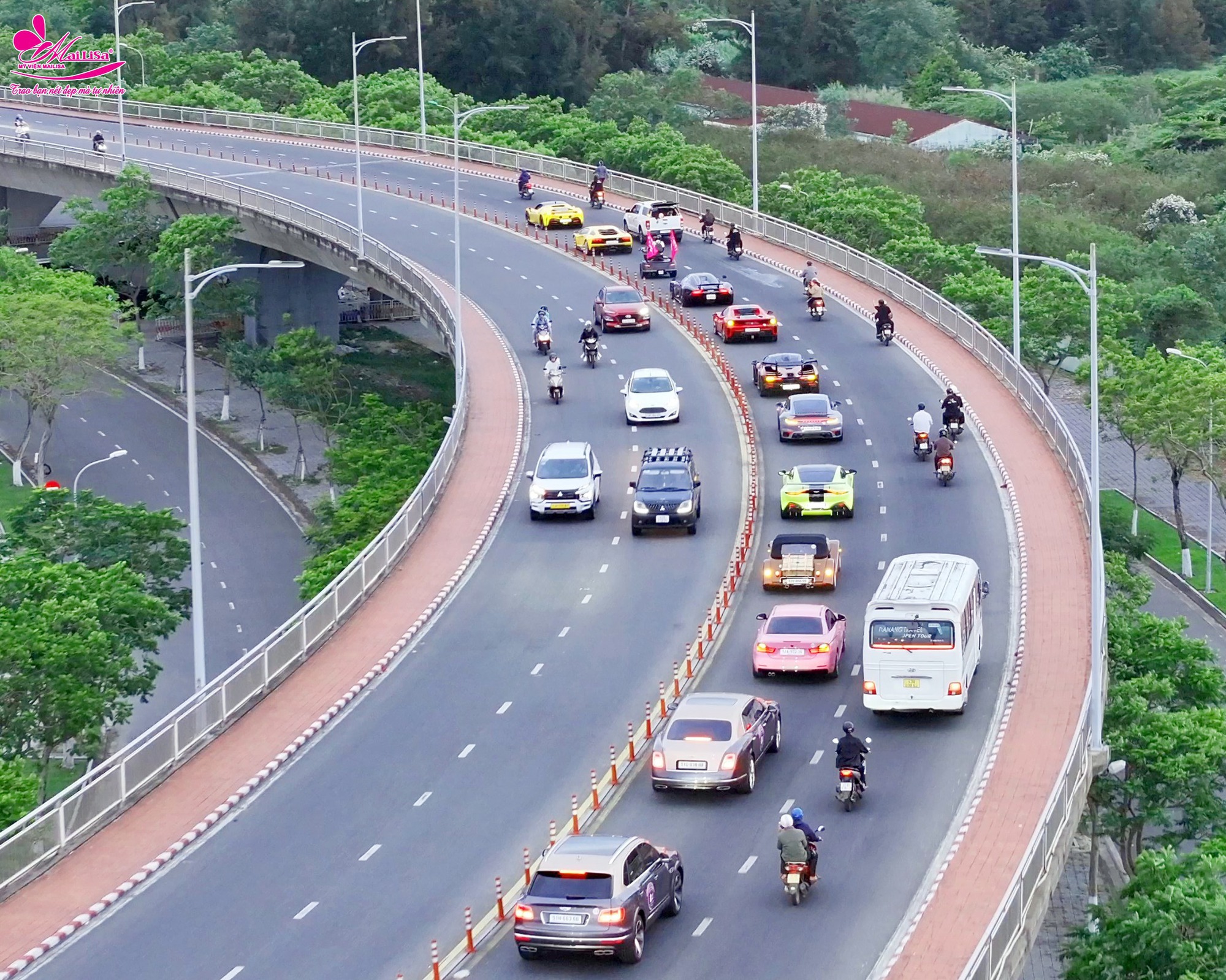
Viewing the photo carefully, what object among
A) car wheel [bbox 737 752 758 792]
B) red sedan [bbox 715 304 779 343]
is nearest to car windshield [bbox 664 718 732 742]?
car wheel [bbox 737 752 758 792]

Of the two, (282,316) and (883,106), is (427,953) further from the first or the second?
(883,106)

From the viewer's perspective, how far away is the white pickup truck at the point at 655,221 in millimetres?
87625

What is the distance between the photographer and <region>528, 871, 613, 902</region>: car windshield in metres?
29.0

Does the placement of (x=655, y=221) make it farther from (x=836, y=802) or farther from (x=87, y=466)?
(x=836, y=802)

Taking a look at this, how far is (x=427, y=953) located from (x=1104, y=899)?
25005 mm

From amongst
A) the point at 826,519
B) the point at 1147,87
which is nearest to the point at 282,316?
the point at 826,519

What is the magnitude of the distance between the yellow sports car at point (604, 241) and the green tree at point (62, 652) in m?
36.1

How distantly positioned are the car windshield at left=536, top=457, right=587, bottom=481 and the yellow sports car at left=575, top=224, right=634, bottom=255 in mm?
33710

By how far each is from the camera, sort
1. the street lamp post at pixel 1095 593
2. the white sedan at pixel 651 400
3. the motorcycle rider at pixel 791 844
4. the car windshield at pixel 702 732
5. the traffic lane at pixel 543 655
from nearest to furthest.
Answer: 1. the motorcycle rider at pixel 791 844
2. the traffic lane at pixel 543 655
3. the car windshield at pixel 702 732
4. the street lamp post at pixel 1095 593
5. the white sedan at pixel 651 400

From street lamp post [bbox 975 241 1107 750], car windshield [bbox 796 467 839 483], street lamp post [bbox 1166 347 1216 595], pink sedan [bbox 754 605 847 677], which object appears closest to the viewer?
street lamp post [bbox 975 241 1107 750]

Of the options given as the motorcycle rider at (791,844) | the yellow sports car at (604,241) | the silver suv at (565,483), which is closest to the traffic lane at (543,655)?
the silver suv at (565,483)

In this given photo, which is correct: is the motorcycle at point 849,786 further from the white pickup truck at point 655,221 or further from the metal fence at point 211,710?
the white pickup truck at point 655,221

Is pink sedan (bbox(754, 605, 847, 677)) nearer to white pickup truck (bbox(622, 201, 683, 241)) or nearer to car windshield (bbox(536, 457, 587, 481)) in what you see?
car windshield (bbox(536, 457, 587, 481))

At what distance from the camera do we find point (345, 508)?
221 ft
